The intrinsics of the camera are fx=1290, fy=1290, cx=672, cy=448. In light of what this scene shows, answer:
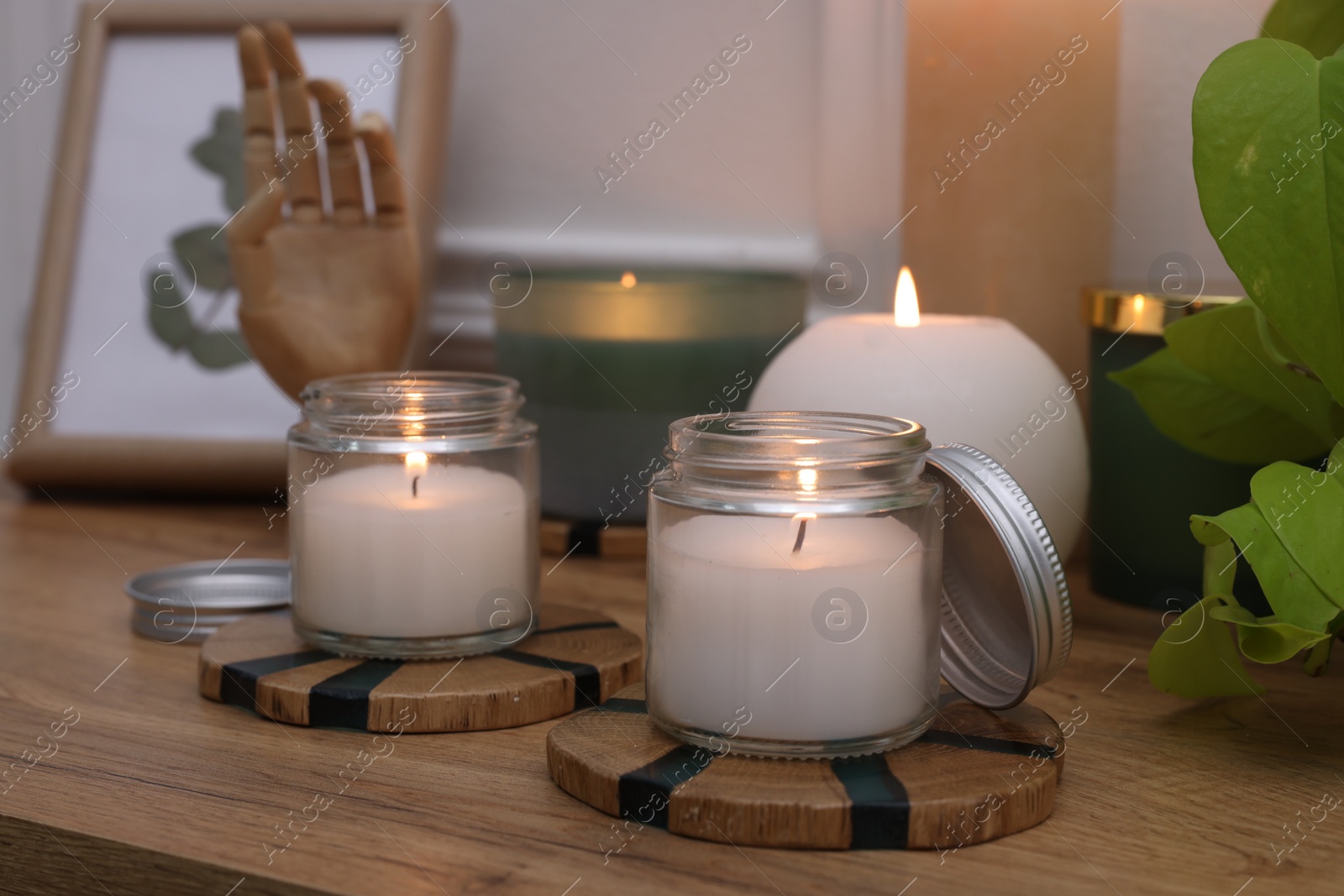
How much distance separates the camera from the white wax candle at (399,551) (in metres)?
0.55

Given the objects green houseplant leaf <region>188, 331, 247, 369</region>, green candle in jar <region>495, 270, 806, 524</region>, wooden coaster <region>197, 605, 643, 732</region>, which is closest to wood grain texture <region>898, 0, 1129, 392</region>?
green candle in jar <region>495, 270, 806, 524</region>

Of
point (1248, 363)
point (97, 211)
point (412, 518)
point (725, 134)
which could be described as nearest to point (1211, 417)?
point (1248, 363)

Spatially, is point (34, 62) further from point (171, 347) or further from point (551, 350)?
point (551, 350)

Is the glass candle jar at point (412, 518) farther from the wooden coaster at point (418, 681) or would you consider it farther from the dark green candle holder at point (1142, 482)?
the dark green candle holder at point (1142, 482)

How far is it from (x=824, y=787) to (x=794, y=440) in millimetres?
115

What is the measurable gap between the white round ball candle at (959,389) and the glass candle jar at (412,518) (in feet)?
0.50

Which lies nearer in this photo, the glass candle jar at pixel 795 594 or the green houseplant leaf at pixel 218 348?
the glass candle jar at pixel 795 594

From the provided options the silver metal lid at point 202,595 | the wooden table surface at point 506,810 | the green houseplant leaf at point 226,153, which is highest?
the green houseplant leaf at point 226,153

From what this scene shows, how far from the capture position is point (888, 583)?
1.43ft

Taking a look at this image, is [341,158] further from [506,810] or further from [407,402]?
[506,810]

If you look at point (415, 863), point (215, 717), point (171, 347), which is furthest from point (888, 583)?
point (171, 347)

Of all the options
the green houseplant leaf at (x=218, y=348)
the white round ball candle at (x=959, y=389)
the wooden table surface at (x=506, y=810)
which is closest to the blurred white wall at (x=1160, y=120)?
the white round ball candle at (x=959, y=389)

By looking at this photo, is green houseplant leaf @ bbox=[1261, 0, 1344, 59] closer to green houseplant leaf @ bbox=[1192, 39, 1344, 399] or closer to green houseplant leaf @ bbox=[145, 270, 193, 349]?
green houseplant leaf @ bbox=[1192, 39, 1344, 399]

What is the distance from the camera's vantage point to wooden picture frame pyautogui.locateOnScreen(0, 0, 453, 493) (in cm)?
96
